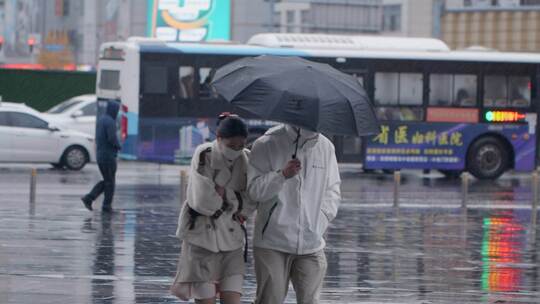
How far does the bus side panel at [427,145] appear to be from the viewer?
28703 millimetres

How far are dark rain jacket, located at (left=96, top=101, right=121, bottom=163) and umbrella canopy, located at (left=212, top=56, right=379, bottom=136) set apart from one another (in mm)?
10171

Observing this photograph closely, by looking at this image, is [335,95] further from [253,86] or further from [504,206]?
[504,206]

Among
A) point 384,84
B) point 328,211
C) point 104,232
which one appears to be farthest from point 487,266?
point 384,84

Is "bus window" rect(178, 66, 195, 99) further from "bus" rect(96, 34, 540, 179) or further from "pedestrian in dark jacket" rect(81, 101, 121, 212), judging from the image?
"pedestrian in dark jacket" rect(81, 101, 121, 212)

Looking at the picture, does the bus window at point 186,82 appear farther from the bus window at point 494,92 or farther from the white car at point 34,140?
the bus window at point 494,92

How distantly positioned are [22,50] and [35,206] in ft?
259

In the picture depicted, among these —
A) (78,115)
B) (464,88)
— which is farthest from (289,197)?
(78,115)

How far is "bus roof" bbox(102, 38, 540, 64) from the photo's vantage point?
28.0 metres

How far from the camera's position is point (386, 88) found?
29109mm

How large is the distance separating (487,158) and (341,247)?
46.3 feet

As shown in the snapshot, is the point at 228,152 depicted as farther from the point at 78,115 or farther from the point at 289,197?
the point at 78,115

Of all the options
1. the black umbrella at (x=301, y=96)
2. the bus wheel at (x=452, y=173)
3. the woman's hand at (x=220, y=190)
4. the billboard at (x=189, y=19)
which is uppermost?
the billboard at (x=189, y=19)

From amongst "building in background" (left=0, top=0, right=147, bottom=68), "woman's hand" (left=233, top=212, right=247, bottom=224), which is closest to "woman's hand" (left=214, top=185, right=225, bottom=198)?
"woman's hand" (left=233, top=212, right=247, bottom=224)

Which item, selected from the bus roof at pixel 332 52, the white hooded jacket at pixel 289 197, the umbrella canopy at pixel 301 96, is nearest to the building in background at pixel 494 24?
the bus roof at pixel 332 52
